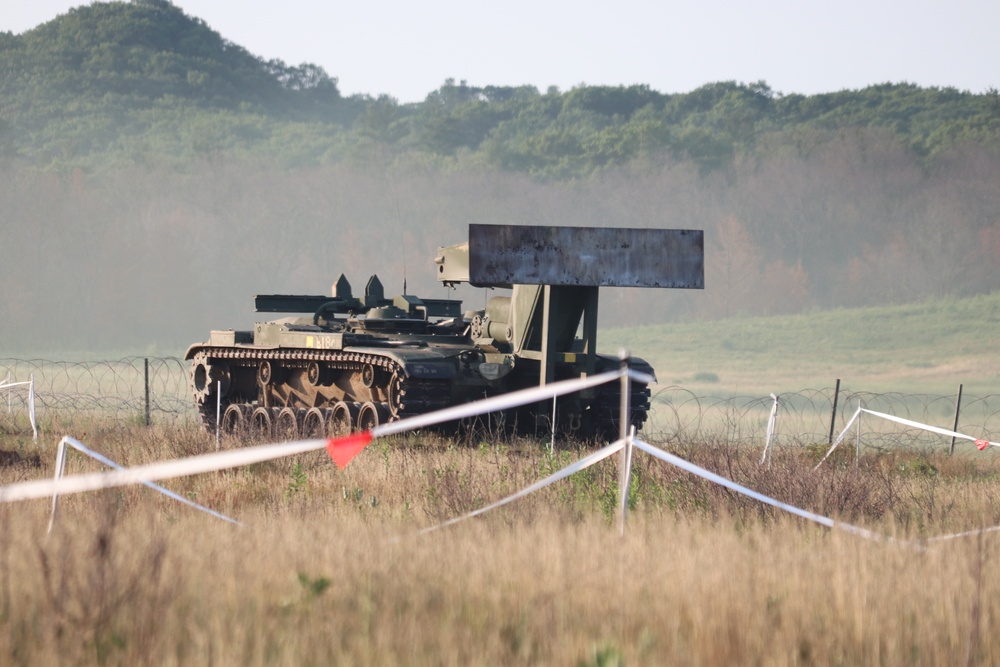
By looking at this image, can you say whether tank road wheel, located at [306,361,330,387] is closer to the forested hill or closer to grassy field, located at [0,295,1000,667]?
grassy field, located at [0,295,1000,667]

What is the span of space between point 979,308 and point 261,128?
5999 cm

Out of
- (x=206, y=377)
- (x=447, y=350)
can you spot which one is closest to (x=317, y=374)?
(x=447, y=350)

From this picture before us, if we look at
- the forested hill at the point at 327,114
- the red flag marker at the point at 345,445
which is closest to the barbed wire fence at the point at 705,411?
the red flag marker at the point at 345,445

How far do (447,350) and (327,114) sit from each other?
345 feet

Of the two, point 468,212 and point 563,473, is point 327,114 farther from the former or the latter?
point 563,473

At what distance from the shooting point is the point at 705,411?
25875 mm

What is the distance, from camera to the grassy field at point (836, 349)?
44625 millimetres

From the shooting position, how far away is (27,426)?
18.9m

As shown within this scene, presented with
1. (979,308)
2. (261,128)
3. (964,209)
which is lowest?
(979,308)

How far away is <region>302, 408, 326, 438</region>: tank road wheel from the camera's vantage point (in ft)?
51.0

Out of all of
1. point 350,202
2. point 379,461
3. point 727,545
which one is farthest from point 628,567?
point 350,202

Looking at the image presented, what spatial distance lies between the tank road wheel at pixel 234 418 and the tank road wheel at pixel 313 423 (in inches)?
49.7

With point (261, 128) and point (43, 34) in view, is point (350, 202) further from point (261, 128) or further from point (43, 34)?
point (43, 34)

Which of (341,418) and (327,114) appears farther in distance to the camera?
(327,114)
